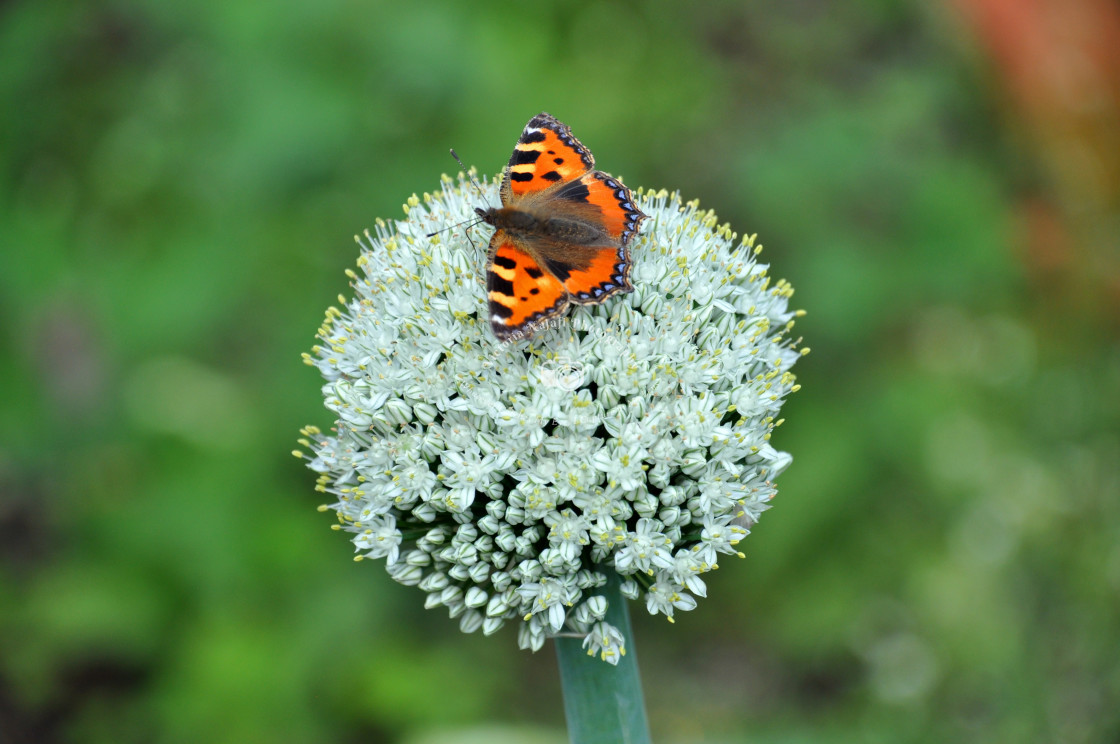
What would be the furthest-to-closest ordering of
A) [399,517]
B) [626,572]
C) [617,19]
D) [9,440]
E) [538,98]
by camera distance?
[617,19], [538,98], [9,440], [399,517], [626,572]

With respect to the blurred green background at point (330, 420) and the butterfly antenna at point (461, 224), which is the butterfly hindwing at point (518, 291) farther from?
the blurred green background at point (330, 420)

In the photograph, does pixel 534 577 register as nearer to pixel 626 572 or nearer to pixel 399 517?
pixel 626 572

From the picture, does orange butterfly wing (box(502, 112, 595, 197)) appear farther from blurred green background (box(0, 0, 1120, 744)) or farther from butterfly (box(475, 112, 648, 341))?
blurred green background (box(0, 0, 1120, 744))

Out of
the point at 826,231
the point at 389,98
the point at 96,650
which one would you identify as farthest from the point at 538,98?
the point at 96,650

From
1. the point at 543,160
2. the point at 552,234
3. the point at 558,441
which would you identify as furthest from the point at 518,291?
the point at 543,160

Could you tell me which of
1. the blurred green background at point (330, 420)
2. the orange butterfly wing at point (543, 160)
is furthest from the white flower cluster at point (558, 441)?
the blurred green background at point (330, 420)

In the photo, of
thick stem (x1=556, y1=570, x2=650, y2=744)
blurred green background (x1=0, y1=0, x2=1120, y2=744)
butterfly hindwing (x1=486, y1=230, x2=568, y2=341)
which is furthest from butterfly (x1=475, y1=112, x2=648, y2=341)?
blurred green background (x1=0, y1=0, x2=1120, y2=744)
